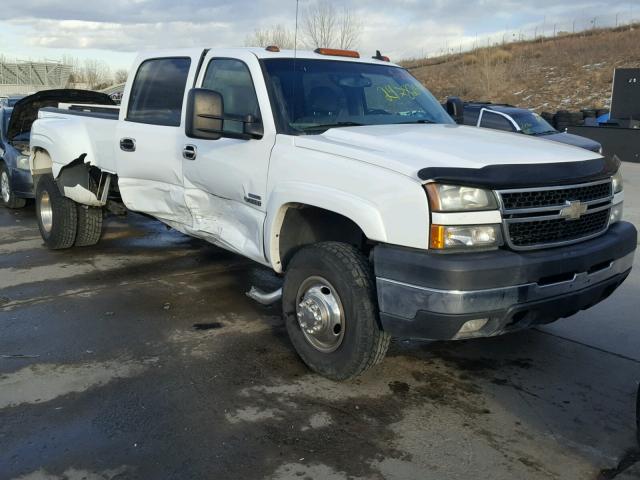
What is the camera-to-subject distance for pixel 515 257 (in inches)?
134

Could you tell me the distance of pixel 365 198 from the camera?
11.7 feet

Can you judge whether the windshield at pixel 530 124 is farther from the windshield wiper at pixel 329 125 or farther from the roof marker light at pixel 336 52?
the windshield wiper at pixel 329 125

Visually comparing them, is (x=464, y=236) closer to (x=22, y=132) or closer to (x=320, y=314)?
(x=320, y=314)

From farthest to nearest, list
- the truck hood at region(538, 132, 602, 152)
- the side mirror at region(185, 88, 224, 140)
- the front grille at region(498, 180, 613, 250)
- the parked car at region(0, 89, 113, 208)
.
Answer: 1. the truck hood at region(538, 132, 602, 152)
2. the parked car at region(0, 89, 113, 208)
3. the side mirror at region(185, 88, 224, 140)
4. the front grille at region(498, 180, 613, 250)

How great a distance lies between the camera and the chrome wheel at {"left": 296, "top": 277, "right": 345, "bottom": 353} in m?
3.91

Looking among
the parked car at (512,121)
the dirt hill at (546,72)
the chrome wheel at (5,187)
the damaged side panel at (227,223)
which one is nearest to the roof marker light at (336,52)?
the damaged side panel at (227,223)

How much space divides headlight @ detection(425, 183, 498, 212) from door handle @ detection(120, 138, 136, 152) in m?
3.26

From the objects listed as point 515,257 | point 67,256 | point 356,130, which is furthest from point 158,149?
point 515,257

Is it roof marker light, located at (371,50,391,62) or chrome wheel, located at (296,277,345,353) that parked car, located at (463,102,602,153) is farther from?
chrome wheel, located at (296,277,345,353)

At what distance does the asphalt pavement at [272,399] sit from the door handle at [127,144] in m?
1.30

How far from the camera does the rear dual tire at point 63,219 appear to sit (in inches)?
280

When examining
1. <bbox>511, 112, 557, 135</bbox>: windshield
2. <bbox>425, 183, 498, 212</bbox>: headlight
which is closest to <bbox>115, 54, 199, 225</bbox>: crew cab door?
<bbox>425, 183, 498, 212</bbox>: headlight

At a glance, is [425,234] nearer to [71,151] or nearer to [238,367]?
[238,367]

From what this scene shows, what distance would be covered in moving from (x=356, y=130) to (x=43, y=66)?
7656 cm
